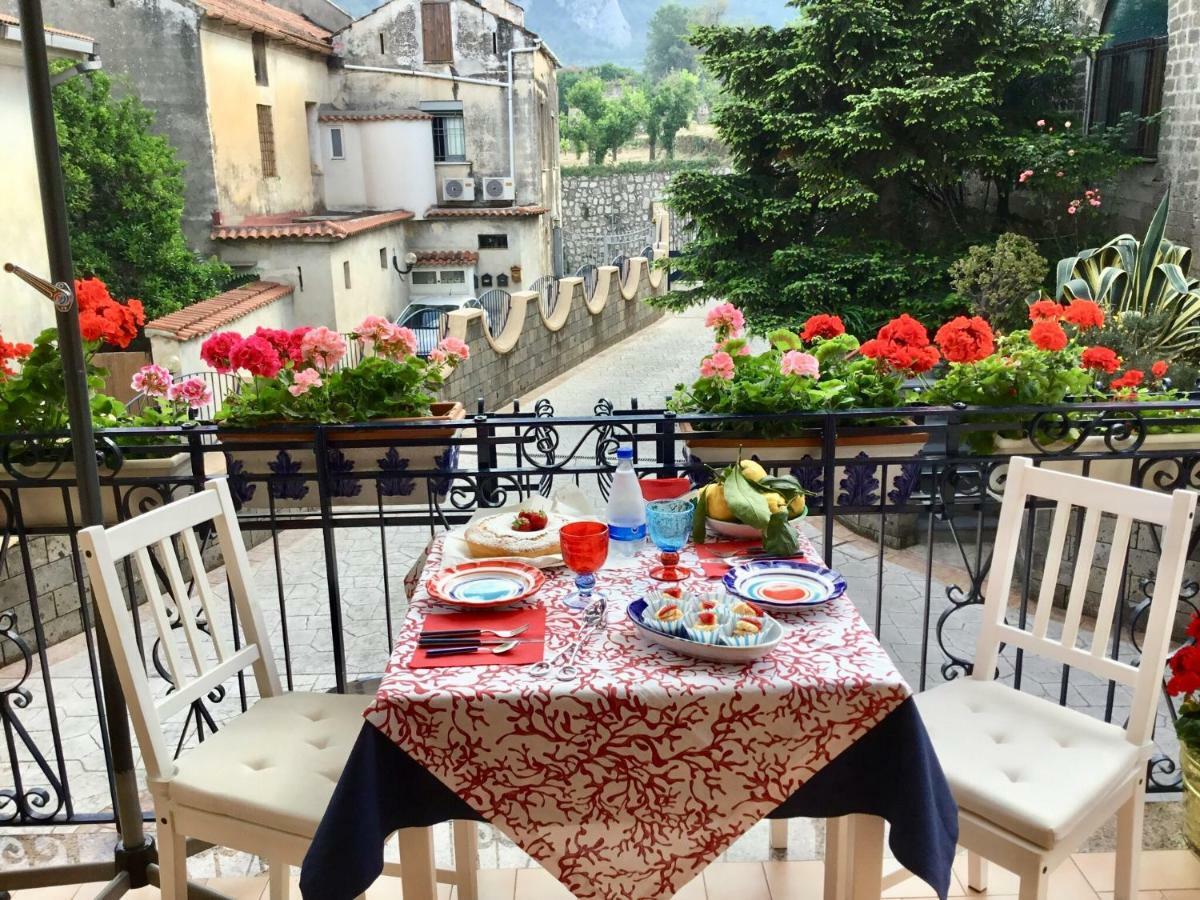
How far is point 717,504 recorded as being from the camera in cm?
193

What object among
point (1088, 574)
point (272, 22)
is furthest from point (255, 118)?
point (1088, 574)

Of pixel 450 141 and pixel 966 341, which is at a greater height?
pixel 450 141

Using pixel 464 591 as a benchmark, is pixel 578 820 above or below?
below

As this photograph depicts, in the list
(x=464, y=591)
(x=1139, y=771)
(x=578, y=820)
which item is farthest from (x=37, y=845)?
(x=1139, y=771)

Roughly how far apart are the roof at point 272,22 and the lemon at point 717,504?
14375 mm

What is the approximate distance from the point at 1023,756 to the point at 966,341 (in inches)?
53.3

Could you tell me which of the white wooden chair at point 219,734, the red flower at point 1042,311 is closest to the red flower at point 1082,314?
the red flower at point 1042,311

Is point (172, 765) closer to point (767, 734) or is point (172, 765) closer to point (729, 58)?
point (767, 734)

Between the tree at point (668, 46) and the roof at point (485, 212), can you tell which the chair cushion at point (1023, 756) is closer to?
the roof at point (485, 212)

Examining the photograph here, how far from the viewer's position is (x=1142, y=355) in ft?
17.4

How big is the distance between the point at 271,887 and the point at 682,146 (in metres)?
32.2

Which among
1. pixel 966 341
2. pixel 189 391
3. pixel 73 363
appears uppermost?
pixel 73 363

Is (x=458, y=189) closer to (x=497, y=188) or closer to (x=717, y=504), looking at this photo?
(x=497, y=188)

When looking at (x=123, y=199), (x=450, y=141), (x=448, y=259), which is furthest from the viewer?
(x=450, y=141)
